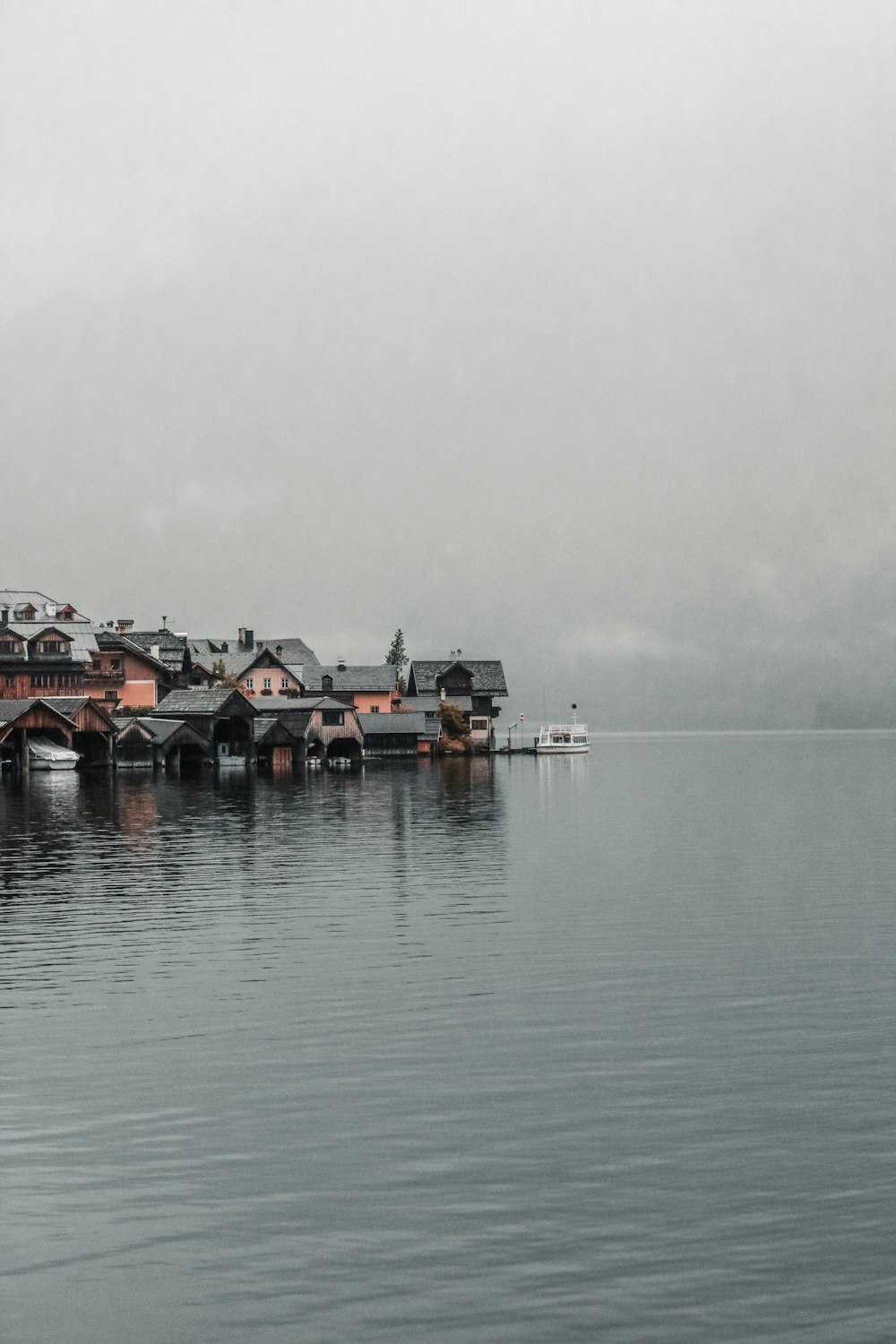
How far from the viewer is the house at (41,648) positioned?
141 m

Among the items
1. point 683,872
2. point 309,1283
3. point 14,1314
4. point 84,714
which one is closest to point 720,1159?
point 309,1283

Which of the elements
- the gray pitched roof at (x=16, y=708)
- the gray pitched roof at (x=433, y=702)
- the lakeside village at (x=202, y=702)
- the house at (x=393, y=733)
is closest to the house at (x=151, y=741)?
the lakeside village at (x=202, y=702)

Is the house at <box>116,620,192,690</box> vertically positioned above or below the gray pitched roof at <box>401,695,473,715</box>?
above

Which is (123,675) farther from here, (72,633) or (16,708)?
(16,708)

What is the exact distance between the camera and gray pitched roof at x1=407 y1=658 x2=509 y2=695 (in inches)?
7431

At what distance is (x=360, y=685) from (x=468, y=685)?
16.2 meters

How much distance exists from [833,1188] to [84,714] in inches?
4621

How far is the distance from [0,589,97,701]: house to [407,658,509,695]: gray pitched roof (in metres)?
53.5

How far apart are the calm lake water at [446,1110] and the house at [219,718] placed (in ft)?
289

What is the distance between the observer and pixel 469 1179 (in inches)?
645

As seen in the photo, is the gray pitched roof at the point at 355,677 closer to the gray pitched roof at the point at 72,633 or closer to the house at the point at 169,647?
the house at the point at 169,647

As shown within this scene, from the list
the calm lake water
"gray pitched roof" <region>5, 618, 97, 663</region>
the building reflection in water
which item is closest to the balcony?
"gray pitched roof" <region>5, 618, 97, 663</region>

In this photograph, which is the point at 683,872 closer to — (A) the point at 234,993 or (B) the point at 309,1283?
(A) the point at 234,993

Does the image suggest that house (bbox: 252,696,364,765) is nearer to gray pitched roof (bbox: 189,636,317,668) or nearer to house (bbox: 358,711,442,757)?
house (bbox: 358,711,442,757)
